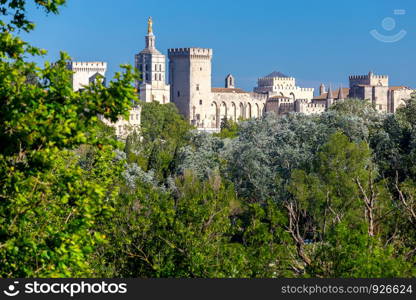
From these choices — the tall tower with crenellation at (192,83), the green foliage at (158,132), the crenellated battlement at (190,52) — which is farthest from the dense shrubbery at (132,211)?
the crenellated battlement at (190,52)

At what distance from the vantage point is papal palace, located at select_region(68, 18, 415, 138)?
480 ft

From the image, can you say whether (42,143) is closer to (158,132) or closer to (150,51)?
(158,132)

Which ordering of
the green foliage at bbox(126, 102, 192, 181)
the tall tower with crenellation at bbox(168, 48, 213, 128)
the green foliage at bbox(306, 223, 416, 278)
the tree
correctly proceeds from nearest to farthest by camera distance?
the tree, the green foliage at bbox(306, 223, 416, 278), the green foliage at bbox(126, 102, 192, 181), the tall tower with crenellation at bbox(168, 48, 213, 128)

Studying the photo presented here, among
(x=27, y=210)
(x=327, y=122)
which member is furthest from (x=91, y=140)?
(x=327, y=122)

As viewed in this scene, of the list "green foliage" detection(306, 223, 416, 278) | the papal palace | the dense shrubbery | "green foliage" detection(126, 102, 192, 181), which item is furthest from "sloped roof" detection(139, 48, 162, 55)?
"green foliage" detection(306, 223, 416, 278)

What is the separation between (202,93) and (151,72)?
Result: 9718 mm

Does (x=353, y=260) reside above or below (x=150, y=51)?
below

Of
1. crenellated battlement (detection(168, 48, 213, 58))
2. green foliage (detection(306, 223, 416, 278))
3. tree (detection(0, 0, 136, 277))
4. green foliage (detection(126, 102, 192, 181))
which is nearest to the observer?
tree (detection(0, 0, 136, 277))

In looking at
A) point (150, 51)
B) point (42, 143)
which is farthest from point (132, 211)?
point (150, 51)

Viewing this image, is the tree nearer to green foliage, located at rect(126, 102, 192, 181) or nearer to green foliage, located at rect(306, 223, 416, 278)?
green foliage, located at rect(306, 223, 416, 278)

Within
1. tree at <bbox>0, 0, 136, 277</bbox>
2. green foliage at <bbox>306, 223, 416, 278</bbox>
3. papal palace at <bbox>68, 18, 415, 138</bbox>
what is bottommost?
green foliage at <bbox>306, 223, 416, 278</bbox>

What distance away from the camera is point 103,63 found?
164 m

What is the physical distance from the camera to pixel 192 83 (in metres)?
147

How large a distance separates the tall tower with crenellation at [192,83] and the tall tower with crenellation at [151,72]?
1829 mm
